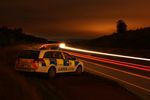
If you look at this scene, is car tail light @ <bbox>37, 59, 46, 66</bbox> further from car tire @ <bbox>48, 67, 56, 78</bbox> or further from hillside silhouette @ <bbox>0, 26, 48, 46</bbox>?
hillside silhouette @ <bbox>0, 26, 48, 46</bbox>

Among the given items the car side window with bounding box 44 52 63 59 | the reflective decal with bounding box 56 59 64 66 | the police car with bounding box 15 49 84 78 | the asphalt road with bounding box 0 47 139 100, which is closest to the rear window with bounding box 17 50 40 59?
the police car with bounding box 15 49 84 78

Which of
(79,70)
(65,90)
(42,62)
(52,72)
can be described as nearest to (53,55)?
(52,72)

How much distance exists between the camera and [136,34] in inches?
3971

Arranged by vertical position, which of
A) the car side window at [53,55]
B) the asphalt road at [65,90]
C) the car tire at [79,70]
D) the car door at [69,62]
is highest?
the car side window at [53,55]

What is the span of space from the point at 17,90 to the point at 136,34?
91.5 meters

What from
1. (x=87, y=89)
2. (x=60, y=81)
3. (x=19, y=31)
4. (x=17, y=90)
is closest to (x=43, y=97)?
(x=17, y=90)

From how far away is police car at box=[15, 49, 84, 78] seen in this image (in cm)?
1648

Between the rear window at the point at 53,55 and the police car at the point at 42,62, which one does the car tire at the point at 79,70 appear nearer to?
the police car at the point at 42,62

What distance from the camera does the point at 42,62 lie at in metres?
16.6

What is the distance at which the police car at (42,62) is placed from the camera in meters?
16.5

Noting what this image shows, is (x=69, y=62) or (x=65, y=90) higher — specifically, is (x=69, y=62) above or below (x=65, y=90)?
above

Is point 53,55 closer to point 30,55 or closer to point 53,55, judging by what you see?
point 53,55

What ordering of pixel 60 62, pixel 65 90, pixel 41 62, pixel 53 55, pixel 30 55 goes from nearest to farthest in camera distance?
1. pixel 65 90
2. pixel 41 62
3. pixel 30 55
4. pixel 53 55
5. pixel 60 62

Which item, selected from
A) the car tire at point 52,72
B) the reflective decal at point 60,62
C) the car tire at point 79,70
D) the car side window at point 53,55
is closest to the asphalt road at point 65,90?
the car tire at point 52,72
